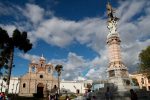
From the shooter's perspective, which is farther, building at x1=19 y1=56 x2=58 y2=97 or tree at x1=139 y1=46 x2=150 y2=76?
building at x1=19 y1=56 x2=58 y2=97

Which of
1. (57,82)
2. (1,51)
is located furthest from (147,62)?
(57,82)

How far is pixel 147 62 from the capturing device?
44.2 m

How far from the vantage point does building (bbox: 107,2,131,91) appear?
84.5 feet

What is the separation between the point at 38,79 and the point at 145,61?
4012 cm

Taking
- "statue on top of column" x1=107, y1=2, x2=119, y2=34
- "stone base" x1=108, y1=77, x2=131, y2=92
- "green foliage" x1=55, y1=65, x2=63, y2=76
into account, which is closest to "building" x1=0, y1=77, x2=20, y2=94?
"green foliage" x1=55, y1=65, x2=63, y2=76

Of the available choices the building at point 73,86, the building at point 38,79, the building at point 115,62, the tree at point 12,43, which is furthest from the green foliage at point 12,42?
the building at point 73,86

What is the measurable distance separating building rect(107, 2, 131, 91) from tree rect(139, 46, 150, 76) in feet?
56.7

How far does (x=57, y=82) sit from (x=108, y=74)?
47349mm

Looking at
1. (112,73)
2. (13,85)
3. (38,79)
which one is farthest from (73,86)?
(112,73)

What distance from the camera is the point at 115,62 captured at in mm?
27547

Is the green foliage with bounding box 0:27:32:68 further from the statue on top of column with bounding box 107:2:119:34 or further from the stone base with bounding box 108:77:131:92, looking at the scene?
the stone base with bounding box 108:77:131:92

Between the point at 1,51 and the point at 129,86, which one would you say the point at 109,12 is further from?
the point at 1,51

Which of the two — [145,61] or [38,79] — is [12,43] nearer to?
[145,61]

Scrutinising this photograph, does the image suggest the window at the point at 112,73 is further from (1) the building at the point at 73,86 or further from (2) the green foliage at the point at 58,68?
(1) the building at the point at 73,86
